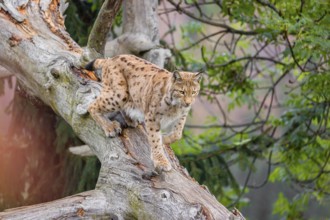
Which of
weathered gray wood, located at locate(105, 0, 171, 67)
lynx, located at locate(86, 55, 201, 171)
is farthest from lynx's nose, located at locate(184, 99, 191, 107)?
weathered gray wood, located at locate(105, 0, 171, 67)

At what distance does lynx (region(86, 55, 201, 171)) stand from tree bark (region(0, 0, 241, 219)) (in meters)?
0.10

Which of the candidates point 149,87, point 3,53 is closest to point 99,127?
point 149,87

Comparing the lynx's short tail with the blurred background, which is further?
the blurred background

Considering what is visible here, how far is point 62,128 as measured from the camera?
363 inches

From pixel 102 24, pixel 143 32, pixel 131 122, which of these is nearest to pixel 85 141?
pixel 131 122

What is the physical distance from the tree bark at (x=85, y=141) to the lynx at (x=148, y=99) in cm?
10

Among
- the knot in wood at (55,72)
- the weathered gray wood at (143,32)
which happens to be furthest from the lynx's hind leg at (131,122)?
the weathered gray wood at (143,32)

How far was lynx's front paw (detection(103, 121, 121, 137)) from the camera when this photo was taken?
561 cm

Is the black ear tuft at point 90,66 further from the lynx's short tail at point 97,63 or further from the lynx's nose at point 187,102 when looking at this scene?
the lynx's nose at point 187,102

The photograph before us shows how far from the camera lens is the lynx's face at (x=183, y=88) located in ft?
18.0

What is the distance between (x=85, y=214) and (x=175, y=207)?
654 millimetres

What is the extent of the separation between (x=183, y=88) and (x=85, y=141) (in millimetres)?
927

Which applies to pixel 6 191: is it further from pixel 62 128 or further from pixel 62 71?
pixel 62 71

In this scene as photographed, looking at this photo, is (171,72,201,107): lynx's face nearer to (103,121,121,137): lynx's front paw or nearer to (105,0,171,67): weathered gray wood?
(103,121,121,137): lynx's front paw
